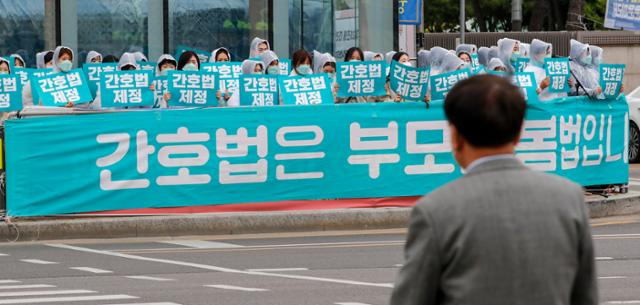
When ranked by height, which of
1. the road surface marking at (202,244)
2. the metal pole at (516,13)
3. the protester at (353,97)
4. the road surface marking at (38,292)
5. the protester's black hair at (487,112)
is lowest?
the road surface marking at (202,244)

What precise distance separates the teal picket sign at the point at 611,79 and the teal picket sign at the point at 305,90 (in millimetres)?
3404

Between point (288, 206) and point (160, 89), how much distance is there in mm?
1991

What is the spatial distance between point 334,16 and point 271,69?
10573mm

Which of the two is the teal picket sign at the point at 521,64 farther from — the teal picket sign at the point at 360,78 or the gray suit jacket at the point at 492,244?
the gray suit jacket at the point at 492,244

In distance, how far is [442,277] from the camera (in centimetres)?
357

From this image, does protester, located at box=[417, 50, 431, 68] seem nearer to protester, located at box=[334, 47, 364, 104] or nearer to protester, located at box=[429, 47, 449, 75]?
protester, located at box=[429, 47, 449, 75]

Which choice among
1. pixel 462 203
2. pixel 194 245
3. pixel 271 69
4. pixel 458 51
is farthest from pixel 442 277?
pixel 458 51

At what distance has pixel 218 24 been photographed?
26.5 meters

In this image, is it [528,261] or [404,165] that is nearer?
[528,261]

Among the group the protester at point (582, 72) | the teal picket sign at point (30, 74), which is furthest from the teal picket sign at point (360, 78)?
the teal picket sign at point (30, 74)

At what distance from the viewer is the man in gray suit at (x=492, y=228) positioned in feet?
11.5

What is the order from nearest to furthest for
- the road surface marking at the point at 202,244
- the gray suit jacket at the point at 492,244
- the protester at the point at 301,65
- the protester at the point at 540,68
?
the gray suit jacket at the point at 492,244, the road surface marking at the point at 202,244, the protester at the point at 301,65, the protester at the point at 540,68

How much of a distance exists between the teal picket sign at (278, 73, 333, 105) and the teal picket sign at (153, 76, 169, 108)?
4.31 feet

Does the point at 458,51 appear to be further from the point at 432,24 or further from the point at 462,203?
the point at 432,24
